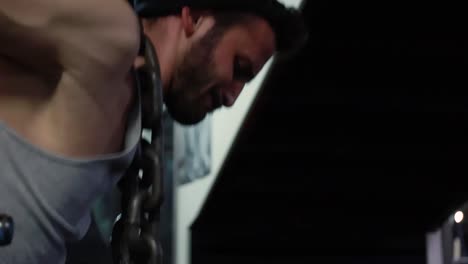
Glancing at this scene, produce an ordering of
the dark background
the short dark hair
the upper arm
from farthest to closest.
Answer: the dark background, the short dark hair, the upper arm

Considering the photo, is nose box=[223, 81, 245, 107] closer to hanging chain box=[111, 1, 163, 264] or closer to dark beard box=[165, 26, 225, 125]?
dark beard box=[165, 26, 225, 125]

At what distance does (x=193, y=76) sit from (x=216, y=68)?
4cm

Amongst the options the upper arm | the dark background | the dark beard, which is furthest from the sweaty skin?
the dark background

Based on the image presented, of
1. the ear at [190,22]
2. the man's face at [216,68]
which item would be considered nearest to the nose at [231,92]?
the man's face at [216,68]

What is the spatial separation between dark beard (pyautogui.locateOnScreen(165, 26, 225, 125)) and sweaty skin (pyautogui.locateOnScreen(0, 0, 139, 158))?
20 cm

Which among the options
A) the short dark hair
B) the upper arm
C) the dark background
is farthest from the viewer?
the dark background

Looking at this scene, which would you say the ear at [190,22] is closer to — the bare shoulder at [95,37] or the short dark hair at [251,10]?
the short dark hair at [251,10]

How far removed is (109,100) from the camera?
2.29 feet

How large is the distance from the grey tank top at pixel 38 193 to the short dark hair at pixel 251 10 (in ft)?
0.83

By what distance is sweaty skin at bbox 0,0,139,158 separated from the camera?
25.3 inches

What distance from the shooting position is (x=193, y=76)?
0.93 meters

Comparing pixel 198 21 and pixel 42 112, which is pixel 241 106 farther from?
pixel 42 112

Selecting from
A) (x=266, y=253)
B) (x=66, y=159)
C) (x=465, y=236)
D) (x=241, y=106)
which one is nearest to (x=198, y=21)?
(x=66, y=159)

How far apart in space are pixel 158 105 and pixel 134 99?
0.02 m
